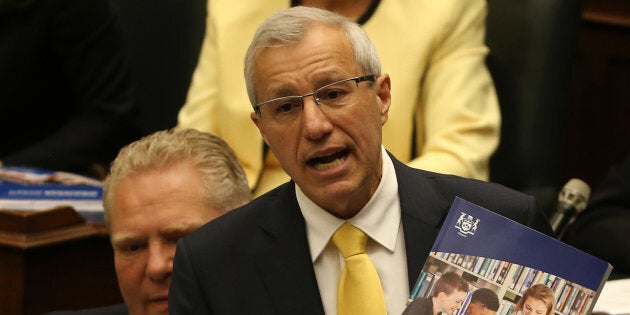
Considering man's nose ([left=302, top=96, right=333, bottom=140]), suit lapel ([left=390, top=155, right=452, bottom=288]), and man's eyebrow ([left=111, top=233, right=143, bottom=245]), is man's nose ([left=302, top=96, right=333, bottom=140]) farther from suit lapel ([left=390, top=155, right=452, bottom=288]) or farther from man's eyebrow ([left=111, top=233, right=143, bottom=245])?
man's eyebrow ([left=111, top=233, right=143, bottom=245])

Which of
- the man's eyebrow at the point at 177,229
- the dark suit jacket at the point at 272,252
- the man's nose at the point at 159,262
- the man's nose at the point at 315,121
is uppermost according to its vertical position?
the man's nose at the point at 315,121

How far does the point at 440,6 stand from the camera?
7.32 feet

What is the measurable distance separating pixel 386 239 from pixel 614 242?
0.91 m

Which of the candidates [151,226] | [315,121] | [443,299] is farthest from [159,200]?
[443,299]

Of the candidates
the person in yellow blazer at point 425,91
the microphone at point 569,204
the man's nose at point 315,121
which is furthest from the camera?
the person in yellow blazer at point 425,91

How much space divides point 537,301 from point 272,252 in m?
0.33

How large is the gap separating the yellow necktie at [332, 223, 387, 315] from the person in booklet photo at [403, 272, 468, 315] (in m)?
0.12

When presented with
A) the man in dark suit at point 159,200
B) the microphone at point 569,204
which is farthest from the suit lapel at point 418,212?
the microphone at point 569,204

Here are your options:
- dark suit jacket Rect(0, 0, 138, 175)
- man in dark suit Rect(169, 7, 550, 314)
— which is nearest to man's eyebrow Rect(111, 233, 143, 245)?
man in dark suit Rect(169, 7, 550, 314)

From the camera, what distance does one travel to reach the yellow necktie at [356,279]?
4.17 ft

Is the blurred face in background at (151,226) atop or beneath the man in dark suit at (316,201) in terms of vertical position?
beneath

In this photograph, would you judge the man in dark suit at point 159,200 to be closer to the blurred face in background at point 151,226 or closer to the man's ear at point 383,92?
the blurred face in background at point 151,226

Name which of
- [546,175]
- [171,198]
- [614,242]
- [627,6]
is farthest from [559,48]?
[171,198]

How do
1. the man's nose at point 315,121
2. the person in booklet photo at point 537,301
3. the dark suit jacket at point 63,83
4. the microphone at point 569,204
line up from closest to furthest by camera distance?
1. the person in booklet photo at point 537,301
2. the man's nose at point 315,121
3. the microphone at point 569,204
4. the dark suit jacket at point 63,83
